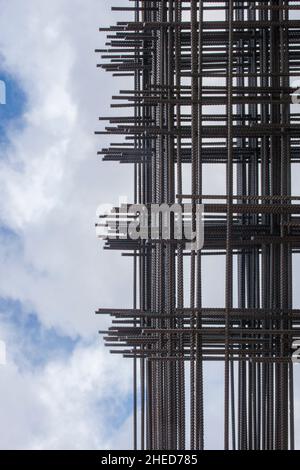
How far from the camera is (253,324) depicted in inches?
300

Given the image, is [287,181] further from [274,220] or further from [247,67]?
[247,67]

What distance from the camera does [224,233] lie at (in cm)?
764

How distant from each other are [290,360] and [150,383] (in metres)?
1.70

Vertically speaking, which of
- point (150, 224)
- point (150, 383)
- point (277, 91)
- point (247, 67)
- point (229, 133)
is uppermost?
point (247, 67)

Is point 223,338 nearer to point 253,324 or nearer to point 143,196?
point 253,324

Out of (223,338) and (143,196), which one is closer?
(223,338)

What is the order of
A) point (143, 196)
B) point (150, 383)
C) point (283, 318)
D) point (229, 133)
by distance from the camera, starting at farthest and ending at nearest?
point (143, 196)
point (150, 383)
point (283, 318)
point (229, 133)

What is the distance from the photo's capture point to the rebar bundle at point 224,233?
7.05 meters

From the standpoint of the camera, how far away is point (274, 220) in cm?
758

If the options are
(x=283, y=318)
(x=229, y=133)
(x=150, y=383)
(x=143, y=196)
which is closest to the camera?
(x=229, y=133)

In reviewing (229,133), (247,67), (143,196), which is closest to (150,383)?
(143,196)

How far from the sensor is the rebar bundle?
705 centimetres

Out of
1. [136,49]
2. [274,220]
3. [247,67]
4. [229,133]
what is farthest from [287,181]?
[136,49]

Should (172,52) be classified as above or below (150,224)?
above
